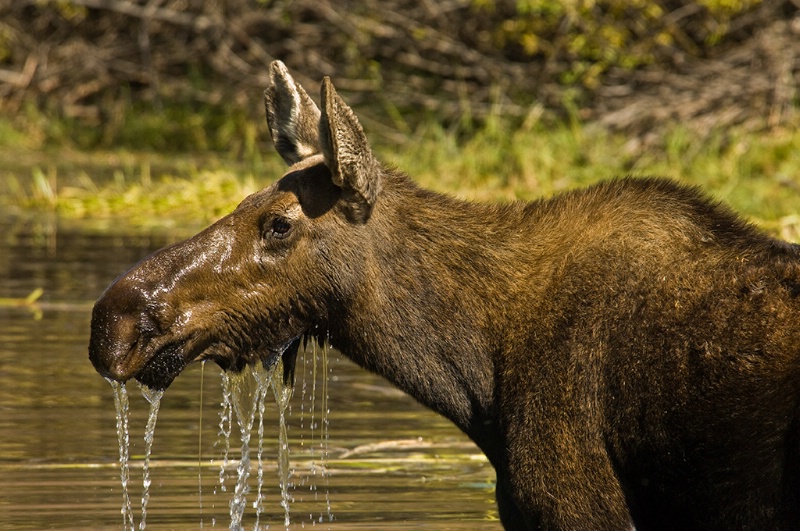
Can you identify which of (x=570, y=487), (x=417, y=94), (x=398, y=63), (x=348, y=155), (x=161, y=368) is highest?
(x=398, y=63)

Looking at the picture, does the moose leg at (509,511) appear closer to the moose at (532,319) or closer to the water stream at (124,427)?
the moose at (532,319)

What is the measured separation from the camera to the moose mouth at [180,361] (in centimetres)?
546

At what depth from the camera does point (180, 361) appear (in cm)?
549

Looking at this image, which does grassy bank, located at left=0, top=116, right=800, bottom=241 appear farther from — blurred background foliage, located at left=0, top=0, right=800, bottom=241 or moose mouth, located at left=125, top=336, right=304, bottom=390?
moose mouth, located at left=125, top=336, right=304, bottom=390

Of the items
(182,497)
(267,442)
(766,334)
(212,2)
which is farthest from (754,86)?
(766,334)

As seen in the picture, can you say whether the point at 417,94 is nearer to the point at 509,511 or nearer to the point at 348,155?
the point at 348,155

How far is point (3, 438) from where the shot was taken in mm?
8195

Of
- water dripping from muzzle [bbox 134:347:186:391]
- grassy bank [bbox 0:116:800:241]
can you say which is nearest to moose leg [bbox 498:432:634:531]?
Answer: water dripping from muzzle [bbox 134:347:186:391]

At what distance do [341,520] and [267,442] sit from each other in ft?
4.76

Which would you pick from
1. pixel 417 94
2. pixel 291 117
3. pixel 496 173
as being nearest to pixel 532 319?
pixel 291 117

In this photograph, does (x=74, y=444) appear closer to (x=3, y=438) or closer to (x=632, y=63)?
(x=3, y=438)

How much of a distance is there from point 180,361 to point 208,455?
8.36ft

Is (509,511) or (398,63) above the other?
(398,63)

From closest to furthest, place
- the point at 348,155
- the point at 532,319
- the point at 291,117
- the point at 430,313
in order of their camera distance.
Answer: the point at 348,155
the point at 532,319
the point at 430,313
the point at 291,117
